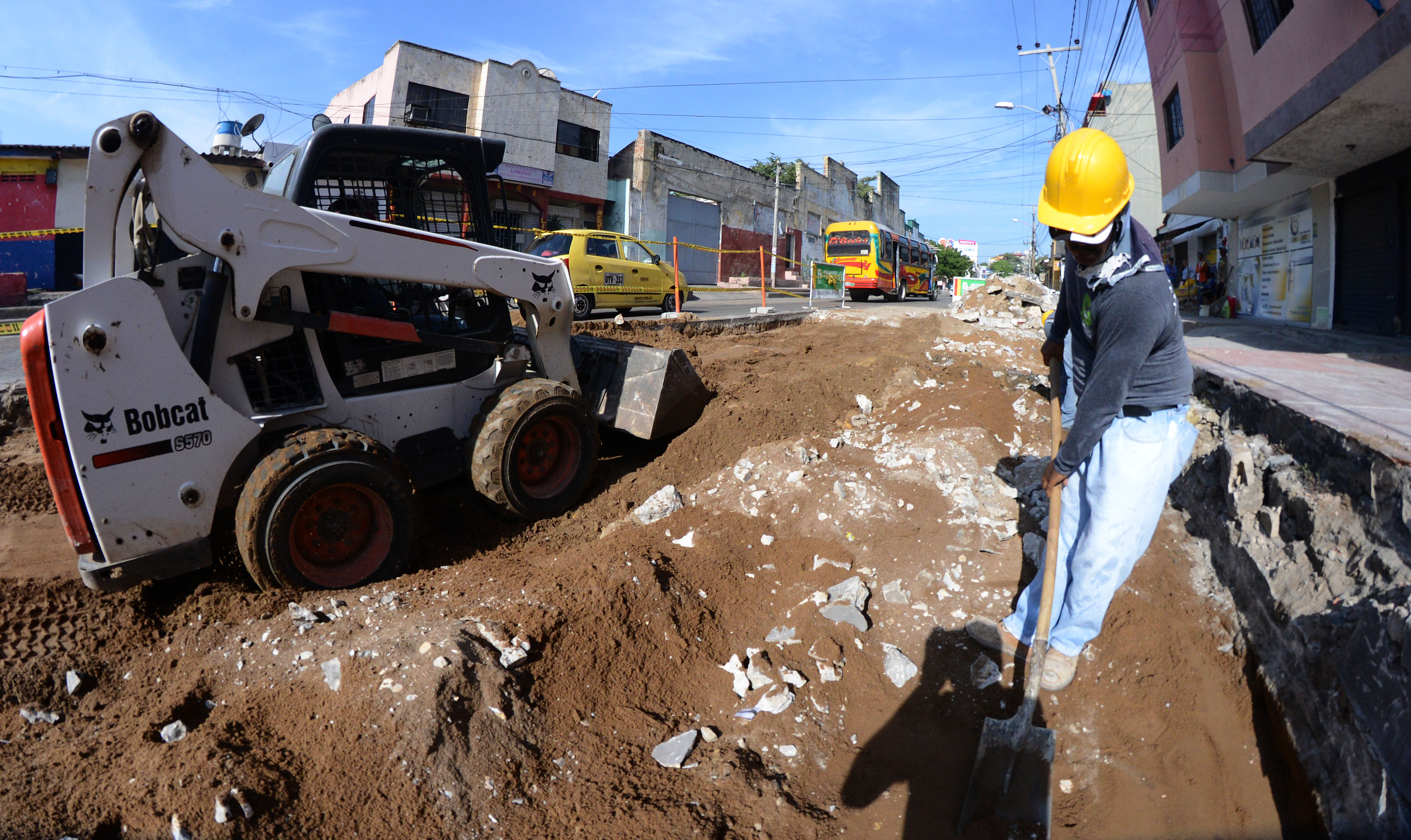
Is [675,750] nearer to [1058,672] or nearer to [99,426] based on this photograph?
[1058,672]

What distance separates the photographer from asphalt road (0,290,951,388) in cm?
751

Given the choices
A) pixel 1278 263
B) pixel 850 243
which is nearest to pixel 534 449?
pixel 1278 263

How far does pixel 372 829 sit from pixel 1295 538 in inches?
141

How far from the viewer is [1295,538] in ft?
9.86

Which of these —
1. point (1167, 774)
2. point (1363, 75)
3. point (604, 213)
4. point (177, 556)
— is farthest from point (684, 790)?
point (604, 213)

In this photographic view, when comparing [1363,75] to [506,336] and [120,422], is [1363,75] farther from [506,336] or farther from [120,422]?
[120,422]

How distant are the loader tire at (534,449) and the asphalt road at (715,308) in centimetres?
511

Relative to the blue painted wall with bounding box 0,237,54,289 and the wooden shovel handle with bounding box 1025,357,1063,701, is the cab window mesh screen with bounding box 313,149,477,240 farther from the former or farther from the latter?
the blue painted wall with bounding box 0,237,54,289

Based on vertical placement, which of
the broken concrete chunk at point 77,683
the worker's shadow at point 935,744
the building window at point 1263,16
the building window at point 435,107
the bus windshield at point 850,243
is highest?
the building window at point 435,107

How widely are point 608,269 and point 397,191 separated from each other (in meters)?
9.45

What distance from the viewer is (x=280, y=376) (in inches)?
148

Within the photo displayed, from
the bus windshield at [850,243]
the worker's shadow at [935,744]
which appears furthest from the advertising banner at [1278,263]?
the worker's shadow at [935,744]

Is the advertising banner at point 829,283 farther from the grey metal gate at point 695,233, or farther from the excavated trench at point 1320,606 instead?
the excavated trench at point 1320,606

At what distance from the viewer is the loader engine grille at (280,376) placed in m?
3.65
